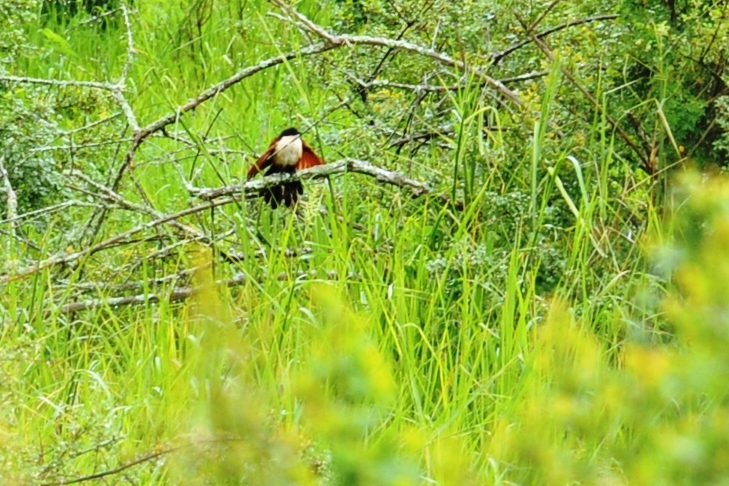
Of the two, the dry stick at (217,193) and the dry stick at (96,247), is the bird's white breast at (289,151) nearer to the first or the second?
the dry stick at (217,193)

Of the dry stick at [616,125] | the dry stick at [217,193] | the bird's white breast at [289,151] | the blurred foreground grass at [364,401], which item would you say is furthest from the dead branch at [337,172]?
the dry stick at [616,125]

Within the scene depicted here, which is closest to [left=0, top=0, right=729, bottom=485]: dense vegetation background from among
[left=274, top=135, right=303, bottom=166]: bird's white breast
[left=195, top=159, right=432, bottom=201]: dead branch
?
[left=195, top=159, right=432, bottom=201]: dead branch

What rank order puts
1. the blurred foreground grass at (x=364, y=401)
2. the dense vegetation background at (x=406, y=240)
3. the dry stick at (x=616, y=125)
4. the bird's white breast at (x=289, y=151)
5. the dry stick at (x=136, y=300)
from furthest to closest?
the bird's white breast at (x=289, y=151), the dry stick at (x=616, y=125), the dry stick at (x=136, y=300), the dense vegetation background at (x=406, y=240), the blurred foreground grass at (x=364, y=401)

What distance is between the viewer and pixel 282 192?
13.7ft

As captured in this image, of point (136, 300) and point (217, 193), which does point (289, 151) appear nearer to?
point (217, 193)

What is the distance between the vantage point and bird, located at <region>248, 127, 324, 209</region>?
4133 millimetres

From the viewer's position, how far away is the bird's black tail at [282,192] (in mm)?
4117

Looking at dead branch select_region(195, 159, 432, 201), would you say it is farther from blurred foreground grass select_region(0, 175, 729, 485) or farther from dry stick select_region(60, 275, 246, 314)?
blurred foreground grass select_region(0, 175, 729, 485)

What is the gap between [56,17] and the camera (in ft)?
24.8

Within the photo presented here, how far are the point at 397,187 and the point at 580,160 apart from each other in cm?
62

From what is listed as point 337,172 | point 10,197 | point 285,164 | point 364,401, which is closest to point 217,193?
point 337,172

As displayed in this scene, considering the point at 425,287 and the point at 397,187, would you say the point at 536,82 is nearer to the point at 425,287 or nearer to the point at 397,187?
the point at 397,187

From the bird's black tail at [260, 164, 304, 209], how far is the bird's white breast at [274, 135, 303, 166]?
0.19 ft

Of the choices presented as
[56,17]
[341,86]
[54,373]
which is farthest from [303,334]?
[56,17]
